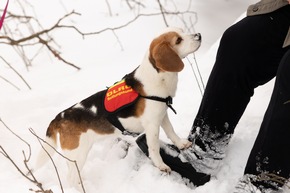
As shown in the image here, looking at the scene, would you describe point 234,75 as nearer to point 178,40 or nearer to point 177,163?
point 178,40

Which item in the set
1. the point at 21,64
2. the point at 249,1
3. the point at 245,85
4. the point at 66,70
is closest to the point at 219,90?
the point at 245,85

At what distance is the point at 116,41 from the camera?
12.5 ft

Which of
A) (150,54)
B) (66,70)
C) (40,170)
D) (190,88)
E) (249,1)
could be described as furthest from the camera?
(249,1)

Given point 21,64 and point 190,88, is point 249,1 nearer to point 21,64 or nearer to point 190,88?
point 190,88

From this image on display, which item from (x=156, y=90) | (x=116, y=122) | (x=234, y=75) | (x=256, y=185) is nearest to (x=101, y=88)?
(x=116, y=122)

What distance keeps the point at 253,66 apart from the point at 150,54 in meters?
0.53

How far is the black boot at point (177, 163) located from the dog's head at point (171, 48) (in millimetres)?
480

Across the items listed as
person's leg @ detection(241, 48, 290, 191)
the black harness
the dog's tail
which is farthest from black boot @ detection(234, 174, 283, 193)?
the dog's tail

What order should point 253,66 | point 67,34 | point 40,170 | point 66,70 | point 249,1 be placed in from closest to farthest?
point 253,66 → point 40,170 → point 66,70 → point 67,34 → point 249,1

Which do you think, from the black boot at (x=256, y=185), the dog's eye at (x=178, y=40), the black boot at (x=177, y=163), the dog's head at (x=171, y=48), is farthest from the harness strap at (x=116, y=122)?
the black boot at (x=256, y=185)

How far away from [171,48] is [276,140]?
0.69 meters

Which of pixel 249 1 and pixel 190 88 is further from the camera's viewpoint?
pixel 249 1

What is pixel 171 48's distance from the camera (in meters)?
1.91

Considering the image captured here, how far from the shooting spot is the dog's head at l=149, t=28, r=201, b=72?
187cm
